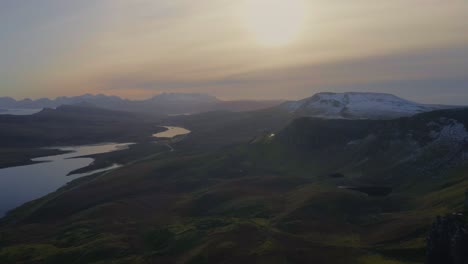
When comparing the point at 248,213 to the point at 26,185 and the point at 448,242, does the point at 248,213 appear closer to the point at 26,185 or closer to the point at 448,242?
the point at 448,242

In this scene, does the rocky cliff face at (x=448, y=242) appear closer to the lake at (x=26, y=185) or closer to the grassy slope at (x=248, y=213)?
the grassy slope at (x=248, y=213)

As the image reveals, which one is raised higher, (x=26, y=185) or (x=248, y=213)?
(x=248, y=213)

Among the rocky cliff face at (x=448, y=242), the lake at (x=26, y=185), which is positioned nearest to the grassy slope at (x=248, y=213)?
the rocky cliff face at (x=448, y=242)

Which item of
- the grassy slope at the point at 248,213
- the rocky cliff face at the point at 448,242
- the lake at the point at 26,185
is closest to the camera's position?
the rocky cliff face at the point at 448,242

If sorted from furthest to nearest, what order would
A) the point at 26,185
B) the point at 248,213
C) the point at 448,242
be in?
the point at 26,185, the point at 248,213, the point at 448,242

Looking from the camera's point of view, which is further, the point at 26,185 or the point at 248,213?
the point at 26,185

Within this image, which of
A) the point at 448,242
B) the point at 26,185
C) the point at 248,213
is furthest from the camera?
the point at 26,185

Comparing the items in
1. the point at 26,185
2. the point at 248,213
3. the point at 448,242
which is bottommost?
the point at 26,185

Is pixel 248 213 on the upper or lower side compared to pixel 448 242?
lower

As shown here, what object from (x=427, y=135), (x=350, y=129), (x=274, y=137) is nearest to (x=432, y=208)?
(x=427, y=135)

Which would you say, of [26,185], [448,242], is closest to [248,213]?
[448,242]
